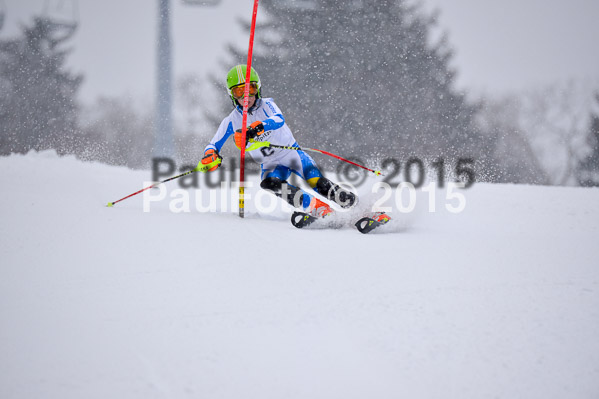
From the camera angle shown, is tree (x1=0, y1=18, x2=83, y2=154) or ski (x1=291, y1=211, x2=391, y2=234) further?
tree (x1=0, y1=18, x2=83, y2=154)

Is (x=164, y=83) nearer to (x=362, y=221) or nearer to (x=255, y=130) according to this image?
(x=255, y=130)

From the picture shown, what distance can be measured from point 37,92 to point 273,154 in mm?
21388

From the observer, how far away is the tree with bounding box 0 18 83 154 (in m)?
21.8

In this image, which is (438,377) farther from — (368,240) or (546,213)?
(546,213)

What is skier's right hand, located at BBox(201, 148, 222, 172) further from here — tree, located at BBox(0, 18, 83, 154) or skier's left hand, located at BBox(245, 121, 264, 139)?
tree, located at BBox(0, 18, 83, 154)

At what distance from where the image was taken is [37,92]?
22.5 meters

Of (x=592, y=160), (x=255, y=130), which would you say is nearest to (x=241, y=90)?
(x=255, y=130)

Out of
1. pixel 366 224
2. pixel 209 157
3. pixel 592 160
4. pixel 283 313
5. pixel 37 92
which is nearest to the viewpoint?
pixel 283 313

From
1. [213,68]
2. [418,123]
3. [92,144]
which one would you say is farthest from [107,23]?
[418,123]

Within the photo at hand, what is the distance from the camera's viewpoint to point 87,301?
2.33 metres

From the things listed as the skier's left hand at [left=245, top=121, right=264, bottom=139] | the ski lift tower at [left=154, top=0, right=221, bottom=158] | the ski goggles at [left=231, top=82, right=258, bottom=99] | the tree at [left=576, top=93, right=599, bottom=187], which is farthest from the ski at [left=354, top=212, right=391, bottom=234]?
the tree at [left=576, top=93, right=599, bottom=187]

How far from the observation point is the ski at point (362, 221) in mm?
4098

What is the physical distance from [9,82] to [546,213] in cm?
2361

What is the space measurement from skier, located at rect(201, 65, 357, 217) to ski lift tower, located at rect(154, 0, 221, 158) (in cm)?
784
